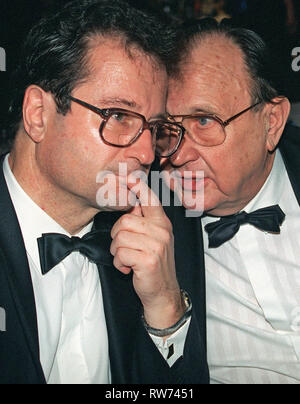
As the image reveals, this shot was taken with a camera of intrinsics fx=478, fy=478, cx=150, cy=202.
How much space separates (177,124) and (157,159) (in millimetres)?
366

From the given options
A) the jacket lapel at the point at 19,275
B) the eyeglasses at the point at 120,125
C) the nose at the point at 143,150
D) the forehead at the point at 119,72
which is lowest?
the jacket lapel at the point at 19,275

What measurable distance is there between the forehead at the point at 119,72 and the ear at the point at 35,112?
222mm

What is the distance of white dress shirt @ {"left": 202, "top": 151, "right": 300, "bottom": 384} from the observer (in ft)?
7.54

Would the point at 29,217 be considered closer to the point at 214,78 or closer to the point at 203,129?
the point at 203,129

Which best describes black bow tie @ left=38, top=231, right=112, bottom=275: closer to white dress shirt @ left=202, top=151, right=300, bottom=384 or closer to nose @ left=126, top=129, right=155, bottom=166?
nose @ left=126, top=129, right=155, bottom=166

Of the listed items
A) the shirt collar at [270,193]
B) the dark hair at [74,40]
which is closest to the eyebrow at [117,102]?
the dark hair at [74,40]

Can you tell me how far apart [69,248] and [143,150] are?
51cm

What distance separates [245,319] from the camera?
7.77 feet

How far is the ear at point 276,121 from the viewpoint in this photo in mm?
2389

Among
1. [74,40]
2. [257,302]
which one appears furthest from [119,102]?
[257,302]

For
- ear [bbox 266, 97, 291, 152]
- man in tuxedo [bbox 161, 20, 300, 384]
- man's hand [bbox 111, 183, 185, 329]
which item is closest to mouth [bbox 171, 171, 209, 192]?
man in tuxedo [bbox 161, 20, 300, 384]

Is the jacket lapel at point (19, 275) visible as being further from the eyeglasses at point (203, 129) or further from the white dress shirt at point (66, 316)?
the eyeglasses at point (203, 129)

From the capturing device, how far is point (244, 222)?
2.37 metres
